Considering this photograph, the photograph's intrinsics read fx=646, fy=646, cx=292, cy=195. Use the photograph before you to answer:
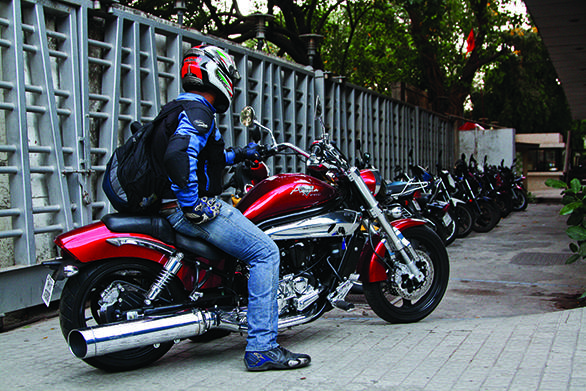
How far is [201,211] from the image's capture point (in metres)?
3.55

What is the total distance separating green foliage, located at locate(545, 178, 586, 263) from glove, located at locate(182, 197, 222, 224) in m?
3.19

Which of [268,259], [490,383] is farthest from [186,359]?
[490,383]

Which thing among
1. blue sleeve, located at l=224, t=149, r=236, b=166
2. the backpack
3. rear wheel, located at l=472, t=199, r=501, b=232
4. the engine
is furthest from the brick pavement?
rear wheel, located at l=472, t=199, r=501, b=232

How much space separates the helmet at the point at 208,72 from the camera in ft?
12.3

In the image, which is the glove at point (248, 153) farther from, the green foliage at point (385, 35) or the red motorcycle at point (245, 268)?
the green foliage at point (385, 35)

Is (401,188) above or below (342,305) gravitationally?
above

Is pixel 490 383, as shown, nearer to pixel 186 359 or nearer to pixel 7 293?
pixel 186 359

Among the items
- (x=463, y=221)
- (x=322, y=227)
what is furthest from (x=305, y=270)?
(x=463, y=221)

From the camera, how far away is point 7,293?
5.00 meters

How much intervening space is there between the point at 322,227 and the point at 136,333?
1418 mm

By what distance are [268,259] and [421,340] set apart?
4.13 feet

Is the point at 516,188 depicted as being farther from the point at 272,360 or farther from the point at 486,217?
the point at 272,360

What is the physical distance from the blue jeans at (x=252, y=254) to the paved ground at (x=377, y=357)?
26 cm

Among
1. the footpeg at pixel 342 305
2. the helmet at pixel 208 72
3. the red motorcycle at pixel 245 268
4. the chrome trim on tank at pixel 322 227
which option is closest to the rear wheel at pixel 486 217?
the red motorcycle at pixel 245 268
